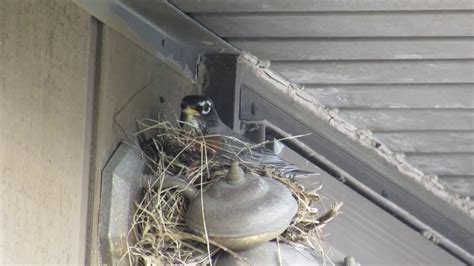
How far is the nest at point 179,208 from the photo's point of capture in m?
1.39

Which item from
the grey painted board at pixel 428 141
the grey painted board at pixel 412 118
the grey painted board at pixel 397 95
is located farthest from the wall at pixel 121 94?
the grey painted board at pixel 428 141

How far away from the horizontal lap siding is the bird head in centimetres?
18

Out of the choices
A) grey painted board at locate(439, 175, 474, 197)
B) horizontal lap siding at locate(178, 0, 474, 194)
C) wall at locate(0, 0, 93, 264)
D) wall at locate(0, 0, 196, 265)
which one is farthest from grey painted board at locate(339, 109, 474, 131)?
wall at locate(0, 0, 93, 264)

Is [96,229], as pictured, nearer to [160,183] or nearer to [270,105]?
[160,183]

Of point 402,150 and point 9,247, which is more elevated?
point 9,247

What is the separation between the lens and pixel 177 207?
Answer: 147 centimetres

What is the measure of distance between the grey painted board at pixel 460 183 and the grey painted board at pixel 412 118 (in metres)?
0.24

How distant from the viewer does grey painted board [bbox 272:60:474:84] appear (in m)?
1.89

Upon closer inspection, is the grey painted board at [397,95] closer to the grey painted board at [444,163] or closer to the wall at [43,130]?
the grey painted board at [444,163]

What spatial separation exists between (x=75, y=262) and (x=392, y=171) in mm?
1272

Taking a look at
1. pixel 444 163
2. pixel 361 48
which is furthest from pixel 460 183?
pixel 361 48

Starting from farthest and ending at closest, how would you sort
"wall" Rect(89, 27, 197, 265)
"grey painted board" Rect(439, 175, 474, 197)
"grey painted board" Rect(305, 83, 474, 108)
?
1. "grey painted board" Rect(439, 175, 474, 197)
2. "grey painted board" Rect(305, 83, 474, 108)
3. "wall" Rect(89, 27, 197, 265)

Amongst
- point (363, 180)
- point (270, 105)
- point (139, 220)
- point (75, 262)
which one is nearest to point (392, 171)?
point (363, 180)

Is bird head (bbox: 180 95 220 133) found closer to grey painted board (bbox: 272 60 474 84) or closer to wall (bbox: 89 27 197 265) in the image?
wall (bbox: 89 27 197 265)
